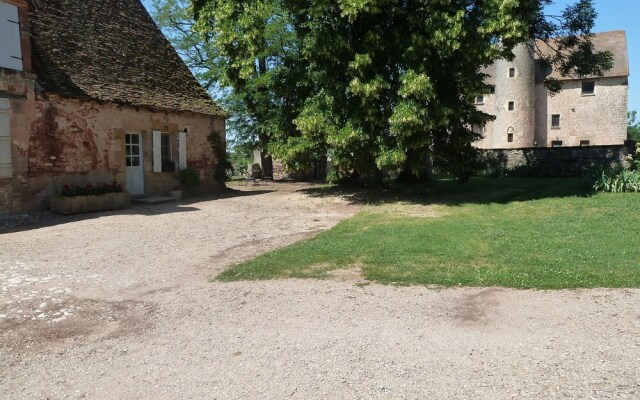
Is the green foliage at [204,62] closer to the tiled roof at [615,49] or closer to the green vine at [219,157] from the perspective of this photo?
the green vine at [219,157]

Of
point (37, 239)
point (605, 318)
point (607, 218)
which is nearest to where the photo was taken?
point (605, 318)

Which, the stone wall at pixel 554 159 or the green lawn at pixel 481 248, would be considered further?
the stone wall at pixel 554 159

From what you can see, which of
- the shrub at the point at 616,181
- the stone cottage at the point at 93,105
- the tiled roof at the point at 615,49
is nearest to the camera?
the stone cottage at the point at 93,105

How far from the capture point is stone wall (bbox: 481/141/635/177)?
21.6m

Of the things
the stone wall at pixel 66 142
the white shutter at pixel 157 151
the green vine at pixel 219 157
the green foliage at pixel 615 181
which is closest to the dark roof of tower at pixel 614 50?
the green foliage at pixel 615 181

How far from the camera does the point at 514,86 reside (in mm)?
36750

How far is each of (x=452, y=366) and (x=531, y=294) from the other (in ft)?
6.92

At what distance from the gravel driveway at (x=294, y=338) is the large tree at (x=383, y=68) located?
6.90 metres

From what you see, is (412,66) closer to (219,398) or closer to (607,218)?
(607,218)

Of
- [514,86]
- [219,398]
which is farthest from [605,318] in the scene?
[514,86]

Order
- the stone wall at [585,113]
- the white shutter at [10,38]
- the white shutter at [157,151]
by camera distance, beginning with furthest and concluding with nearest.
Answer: the stone wall at [585,113]
the white shutter at [157,151]
the white shutter at [10,38]

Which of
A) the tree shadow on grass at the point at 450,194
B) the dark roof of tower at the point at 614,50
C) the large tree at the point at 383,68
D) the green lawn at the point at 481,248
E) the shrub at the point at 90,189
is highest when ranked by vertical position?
the dark roof of tower at the point at 614,50

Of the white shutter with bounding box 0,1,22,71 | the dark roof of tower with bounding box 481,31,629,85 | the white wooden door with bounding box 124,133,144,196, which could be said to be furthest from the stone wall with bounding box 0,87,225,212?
the dark roof of tower with bounding box 481,31,629,85

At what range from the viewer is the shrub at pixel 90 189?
39.4 ft
